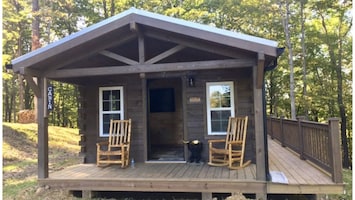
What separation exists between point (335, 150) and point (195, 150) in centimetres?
273

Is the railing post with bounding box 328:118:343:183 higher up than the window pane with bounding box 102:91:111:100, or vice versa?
the window pane with bounding box 102:91:111:100

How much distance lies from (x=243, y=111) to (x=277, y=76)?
1135 cm

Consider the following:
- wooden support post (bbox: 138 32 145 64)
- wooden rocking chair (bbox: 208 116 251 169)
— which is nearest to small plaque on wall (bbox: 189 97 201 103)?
wooden rocking chair (bbox: 208 116 251 169)

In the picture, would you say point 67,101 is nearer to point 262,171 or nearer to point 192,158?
point 192,158

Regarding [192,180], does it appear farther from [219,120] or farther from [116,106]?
[116,106]

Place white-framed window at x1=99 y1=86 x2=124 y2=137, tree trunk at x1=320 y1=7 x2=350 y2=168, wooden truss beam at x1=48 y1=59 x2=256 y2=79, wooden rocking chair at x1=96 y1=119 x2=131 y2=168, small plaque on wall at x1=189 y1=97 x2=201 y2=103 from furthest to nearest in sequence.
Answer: tree trunk at x1=320 y1=7 x2=350 y2=168
white-framed window at x1=99 y1=86 x2=124 y2=137
small plaque on wall at x1=189 y1=97 x2=201 y2=103
wooden rocking chair at x1=96 y1=119 x2=131 y2=168
wooden truss beam at x1=48 y1=59 x2=256 y2=79

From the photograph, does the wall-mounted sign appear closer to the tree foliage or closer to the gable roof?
the gable roof

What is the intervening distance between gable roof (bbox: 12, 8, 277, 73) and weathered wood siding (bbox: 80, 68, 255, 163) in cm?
165

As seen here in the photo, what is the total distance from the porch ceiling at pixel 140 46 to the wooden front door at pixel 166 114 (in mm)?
2910

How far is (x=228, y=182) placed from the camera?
4676 mm

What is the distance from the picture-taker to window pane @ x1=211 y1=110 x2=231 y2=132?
6.43 meters

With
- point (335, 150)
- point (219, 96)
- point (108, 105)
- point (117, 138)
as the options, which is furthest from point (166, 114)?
point (335, 150)

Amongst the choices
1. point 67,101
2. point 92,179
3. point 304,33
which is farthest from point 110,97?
point 67,101

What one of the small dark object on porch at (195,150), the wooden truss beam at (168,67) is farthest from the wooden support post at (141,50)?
the small dark object on porch at (195,150)
